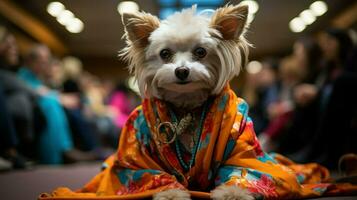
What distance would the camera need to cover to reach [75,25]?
5.29 ft

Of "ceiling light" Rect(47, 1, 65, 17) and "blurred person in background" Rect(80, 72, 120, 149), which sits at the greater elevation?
"ceiling light" Rect(47, 1, 65, 17)

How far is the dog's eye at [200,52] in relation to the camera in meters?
1.30

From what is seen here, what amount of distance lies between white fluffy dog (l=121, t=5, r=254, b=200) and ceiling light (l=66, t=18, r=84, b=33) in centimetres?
30

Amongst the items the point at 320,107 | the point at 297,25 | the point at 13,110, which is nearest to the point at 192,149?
the point at 297,25

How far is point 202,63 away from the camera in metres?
1.31

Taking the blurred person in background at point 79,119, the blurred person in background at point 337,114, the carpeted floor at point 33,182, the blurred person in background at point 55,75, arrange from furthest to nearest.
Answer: the blurred person in background at point 79,119, the blurred person in background at point 55,75, the blurred person in background at point 337,114, the carpeted floor at point 33,182

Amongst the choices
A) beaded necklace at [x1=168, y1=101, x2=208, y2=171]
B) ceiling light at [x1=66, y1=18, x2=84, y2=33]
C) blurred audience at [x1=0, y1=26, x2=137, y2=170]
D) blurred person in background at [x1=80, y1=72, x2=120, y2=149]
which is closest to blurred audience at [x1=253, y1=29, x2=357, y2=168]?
beaded necklace at [x1=168, y1=101, x2=208, y2=171]

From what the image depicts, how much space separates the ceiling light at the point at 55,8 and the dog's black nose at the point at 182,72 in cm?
58

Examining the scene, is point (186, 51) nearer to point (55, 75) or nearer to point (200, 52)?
point (200, 52)

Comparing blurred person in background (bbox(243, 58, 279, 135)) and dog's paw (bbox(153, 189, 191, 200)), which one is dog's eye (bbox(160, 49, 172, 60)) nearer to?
dog's paw (bbox(153, 189, 191, 200))

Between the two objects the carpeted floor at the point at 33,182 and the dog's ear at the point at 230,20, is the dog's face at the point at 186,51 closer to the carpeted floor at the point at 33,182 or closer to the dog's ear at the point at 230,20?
the dog's ear at the point at 230,20

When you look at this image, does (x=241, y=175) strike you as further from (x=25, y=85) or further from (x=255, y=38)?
(x=25, y=85)

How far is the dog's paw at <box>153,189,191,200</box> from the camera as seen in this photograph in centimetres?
115

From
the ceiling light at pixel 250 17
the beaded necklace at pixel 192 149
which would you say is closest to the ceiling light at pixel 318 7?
the ceiling light at pixel 250 17
